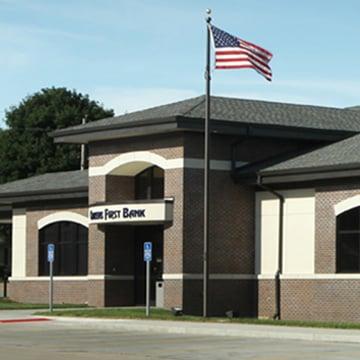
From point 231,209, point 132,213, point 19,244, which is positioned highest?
point 231,209

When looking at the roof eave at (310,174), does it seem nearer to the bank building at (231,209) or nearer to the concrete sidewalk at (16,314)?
the bank building at (231,209)

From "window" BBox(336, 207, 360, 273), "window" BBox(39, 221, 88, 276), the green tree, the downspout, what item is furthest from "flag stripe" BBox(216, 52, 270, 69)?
the green tree

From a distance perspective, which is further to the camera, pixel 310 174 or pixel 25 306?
pixel 25 306

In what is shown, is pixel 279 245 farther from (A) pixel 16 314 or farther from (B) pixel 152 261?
(A) pixel 16 314

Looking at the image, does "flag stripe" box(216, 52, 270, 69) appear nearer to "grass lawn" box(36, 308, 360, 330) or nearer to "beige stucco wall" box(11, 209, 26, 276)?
"grass lawn" box(36, 308, 360, 330)

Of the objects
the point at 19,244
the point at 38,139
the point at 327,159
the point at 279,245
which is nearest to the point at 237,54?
the point at 327,159

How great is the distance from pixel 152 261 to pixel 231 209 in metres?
4.59

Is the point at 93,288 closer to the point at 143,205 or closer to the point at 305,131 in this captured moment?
the point at 143,205

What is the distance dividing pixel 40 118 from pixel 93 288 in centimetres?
3810

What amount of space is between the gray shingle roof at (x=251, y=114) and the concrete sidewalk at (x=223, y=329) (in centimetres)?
829

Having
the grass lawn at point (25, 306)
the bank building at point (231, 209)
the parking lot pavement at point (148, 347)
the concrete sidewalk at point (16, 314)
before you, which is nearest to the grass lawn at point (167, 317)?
the concrete sidewalk at point (16, 314)

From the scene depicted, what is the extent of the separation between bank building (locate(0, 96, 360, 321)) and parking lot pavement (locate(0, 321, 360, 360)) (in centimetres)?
917

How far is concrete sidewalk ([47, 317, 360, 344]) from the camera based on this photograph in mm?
27422

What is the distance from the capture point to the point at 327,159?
37562 millimetres
